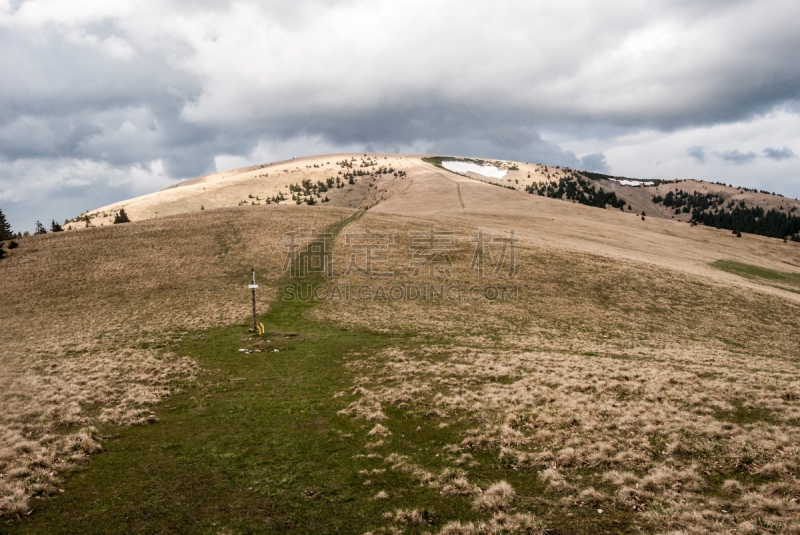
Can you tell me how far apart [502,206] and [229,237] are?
6041cm

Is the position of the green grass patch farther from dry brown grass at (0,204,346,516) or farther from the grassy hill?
dry brown grass at (0,204,346,516)

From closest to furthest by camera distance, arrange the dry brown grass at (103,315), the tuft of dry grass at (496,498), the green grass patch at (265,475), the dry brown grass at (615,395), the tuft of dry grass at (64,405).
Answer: the green grass patch at (265,475) < the dry brown grass at (615,395) < the tuft of dry grass at (496,498) < the tuft of dry grass at (64,405) < the dry brown grass at (103,315)

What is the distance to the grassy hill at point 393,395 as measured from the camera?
419 inches

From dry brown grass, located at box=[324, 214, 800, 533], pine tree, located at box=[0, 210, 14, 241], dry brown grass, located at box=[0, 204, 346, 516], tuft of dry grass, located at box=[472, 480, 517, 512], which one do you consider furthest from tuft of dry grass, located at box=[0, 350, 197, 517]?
pine tree, located at box=[0, 210, 14, 241]

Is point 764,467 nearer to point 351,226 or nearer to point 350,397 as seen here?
point 350,397

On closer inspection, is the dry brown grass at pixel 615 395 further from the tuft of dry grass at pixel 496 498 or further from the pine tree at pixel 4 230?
the pine tree at pixel 4 230

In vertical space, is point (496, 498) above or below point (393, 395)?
above

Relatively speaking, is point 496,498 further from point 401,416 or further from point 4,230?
point 4,230

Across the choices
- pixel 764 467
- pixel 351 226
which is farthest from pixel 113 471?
pixel 351 226

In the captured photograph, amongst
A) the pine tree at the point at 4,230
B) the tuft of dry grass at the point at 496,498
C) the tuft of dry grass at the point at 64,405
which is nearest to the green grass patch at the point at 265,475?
the tuft of dry grass at the point at 496,498

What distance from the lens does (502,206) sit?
90750 mm

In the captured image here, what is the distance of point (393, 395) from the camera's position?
768 inches

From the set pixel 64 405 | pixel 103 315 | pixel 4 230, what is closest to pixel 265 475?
pixel 64 405

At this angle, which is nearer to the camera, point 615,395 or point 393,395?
point 615,395
